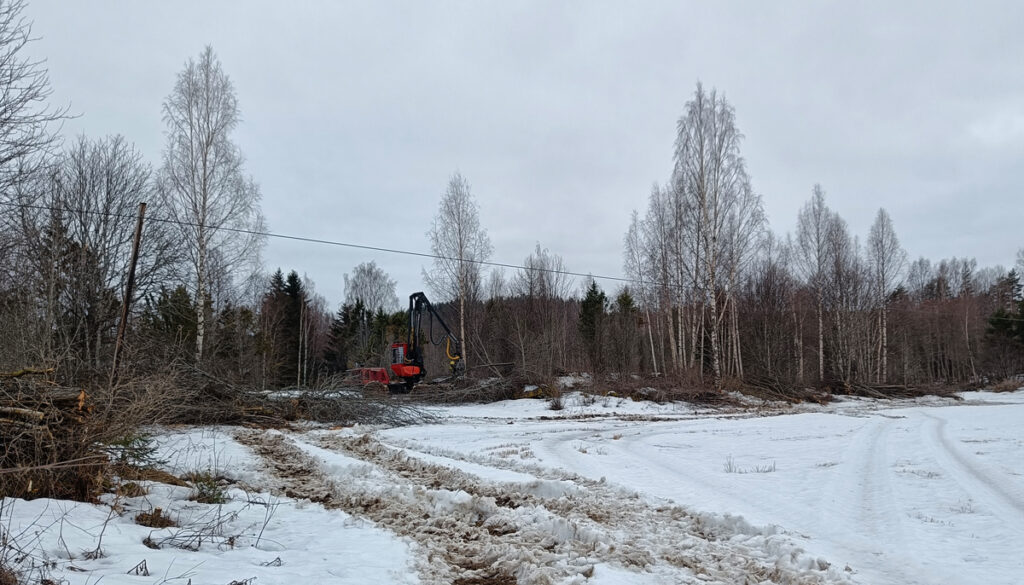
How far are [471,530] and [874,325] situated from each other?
39.6 meters

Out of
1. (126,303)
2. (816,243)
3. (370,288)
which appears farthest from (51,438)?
(370,288)

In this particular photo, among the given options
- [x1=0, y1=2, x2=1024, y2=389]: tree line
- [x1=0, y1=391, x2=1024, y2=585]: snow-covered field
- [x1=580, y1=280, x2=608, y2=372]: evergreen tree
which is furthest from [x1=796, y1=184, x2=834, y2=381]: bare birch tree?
[x1=0, y1=391, x2=1024, y2=585]: snow-covered field

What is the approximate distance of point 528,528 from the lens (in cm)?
473

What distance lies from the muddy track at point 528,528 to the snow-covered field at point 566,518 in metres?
0.02

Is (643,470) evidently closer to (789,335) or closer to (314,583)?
(314,583)

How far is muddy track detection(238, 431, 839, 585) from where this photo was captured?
3.77 meters

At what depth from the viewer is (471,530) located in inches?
189

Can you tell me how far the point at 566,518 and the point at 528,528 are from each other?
379 mm

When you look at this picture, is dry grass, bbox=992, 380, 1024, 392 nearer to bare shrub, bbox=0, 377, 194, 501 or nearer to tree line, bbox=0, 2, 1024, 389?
tree line, bbox=0, 2, 1024, 389

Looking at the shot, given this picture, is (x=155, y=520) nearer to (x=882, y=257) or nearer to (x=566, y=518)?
(x=566, y=518)

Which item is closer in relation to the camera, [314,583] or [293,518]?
[314,583]

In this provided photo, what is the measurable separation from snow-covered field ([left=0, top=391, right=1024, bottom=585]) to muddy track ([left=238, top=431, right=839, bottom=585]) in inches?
0.8

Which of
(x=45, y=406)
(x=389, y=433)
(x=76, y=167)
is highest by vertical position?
(x=76, y=167)

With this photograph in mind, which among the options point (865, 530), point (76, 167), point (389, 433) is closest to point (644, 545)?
point (865, 530)
